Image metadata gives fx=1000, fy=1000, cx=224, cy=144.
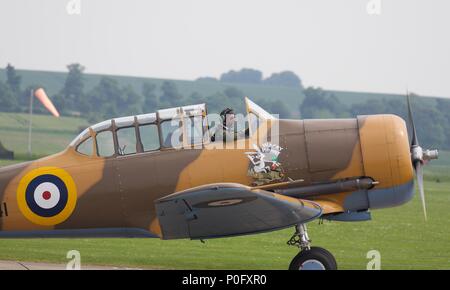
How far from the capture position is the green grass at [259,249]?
17781mm

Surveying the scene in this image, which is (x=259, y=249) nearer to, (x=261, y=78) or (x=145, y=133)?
(x=145, y=133)

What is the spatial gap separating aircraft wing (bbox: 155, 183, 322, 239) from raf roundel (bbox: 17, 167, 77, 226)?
170 cm

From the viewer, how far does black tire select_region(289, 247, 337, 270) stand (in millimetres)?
13812

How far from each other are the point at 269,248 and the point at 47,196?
6693 millimetres

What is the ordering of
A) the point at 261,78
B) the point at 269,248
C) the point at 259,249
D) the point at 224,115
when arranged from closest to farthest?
the point at 224,115, the point at 259,249, the point at 269,248, the point at 261,78

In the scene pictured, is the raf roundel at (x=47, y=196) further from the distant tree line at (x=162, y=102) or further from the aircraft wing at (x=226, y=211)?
the distant tree line at (x=162, y=102)

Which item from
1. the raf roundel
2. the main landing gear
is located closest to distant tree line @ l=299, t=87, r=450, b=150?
the main landing gear

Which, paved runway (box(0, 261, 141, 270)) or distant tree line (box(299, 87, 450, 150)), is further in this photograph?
distant tree line (box(299, 87, 450, 150))

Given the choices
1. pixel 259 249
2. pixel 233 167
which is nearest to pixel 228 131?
pixel 233 167

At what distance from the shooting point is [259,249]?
20.0m

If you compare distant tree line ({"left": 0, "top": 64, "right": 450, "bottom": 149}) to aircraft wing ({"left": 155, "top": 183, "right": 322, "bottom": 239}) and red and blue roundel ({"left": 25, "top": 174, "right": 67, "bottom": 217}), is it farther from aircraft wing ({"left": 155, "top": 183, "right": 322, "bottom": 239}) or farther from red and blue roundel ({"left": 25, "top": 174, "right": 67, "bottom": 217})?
aircraft wing ({"left": 155, "top": 183, "right": 322, "bottom": 239})

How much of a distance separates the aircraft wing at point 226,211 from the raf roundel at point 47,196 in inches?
66.9

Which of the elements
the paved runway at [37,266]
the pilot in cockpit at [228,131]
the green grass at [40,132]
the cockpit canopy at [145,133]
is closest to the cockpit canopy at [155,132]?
the cockpit canopy at [145,133]

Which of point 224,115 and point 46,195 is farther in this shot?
point 46,195
